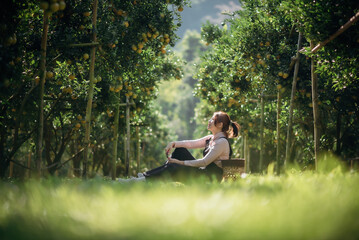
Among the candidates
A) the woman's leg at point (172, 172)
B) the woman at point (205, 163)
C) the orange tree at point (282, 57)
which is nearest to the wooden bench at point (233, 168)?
the woman at point (205, 163)

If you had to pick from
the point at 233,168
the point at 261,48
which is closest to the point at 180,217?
the point at 233,168

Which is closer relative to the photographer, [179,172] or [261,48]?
[179,172]

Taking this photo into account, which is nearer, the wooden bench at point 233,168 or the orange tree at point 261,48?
the wooden bench at point 233,168

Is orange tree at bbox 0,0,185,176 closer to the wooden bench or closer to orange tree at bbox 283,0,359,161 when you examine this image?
the wooden bench

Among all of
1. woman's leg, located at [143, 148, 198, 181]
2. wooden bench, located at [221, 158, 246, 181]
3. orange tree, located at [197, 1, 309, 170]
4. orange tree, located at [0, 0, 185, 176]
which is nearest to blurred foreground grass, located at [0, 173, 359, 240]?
wooden bench, located at [221, 158, 246, 181]

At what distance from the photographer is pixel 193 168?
19.5ft

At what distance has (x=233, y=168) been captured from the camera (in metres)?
5.75

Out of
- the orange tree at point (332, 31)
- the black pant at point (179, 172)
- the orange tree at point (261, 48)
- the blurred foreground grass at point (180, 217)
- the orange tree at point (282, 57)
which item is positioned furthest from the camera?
the orange tree at point (261, 48)

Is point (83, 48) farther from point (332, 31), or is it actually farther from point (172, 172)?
point (332, 31)

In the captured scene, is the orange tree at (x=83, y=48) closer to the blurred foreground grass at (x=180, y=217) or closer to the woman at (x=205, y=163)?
the woman at (x=205, y=163)

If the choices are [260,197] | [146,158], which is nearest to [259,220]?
[260,197]

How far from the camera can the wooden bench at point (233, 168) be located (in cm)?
570

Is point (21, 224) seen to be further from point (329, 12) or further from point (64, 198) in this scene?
point (329, 12)

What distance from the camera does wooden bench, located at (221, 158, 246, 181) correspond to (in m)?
5.70
